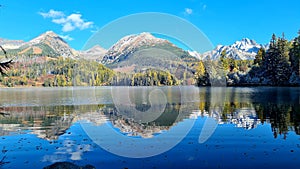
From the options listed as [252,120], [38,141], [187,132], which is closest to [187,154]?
[187,132]

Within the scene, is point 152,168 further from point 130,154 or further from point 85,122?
point 85,122

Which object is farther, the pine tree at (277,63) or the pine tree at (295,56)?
the pine tree at (277,63)

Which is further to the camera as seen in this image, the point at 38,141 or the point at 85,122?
the point at 85,122

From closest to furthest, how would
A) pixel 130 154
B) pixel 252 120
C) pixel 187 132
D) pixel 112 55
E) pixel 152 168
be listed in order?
pixel 152 168 → pixel 130 154 → pixel 187 132 → pixel 112 55 → pixel 252 120

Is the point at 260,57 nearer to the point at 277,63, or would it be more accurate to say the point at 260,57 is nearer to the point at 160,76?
the point at 277,63

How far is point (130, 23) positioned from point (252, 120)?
802 inches

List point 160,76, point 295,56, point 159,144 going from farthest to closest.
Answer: point 295,56
point 160,76
point 159,144

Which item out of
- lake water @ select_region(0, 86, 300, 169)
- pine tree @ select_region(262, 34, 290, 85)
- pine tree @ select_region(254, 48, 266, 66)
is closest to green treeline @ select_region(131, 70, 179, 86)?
lake water @ select_region(0, 86, 300, 169)

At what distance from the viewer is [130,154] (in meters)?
18.2

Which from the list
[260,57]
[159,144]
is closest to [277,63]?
[260,57]

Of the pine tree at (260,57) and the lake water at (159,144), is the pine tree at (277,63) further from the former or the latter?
the lake water at (159,144)

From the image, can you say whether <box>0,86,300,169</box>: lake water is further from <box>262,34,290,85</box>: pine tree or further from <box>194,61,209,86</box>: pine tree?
<box>194,61,209,86</box>: pine tree

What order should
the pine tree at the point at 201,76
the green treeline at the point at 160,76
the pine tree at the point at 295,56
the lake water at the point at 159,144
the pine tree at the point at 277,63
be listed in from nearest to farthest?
the lake water at the point at 159,144 < the green treeline at the point at 160,76 < the pine tree at the point at 295,56 < the pine tree at the point at 277,63 < the pine tree at the point at 201,76

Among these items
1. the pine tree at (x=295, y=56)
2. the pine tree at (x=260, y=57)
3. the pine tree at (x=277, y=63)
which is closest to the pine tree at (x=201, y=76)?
the pine tree at (x=260, y=57)
